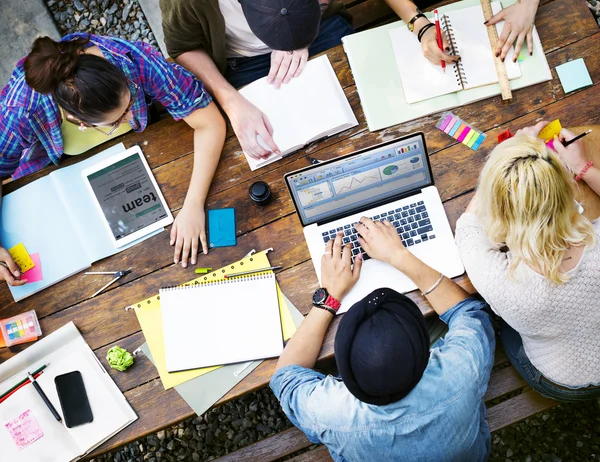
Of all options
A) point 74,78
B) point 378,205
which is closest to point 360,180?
point 378,205

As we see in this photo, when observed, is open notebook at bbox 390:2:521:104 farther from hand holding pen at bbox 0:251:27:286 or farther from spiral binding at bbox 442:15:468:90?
hand holding pen at bbox 0:251:27:286

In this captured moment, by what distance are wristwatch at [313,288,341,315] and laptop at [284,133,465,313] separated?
0.04 m

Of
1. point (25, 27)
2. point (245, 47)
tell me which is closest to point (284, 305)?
point (245, 47)

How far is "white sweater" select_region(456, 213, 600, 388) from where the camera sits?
56.9 inches

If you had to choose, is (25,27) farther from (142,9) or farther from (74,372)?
(74,372)

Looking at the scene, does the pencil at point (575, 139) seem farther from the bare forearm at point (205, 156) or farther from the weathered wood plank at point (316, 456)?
the weathered wood plank at point (316, 456)

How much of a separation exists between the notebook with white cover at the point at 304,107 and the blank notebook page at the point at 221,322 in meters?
0.44

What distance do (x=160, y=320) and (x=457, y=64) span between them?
1342 mm

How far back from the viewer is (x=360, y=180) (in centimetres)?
170

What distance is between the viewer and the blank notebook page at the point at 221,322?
170 cm

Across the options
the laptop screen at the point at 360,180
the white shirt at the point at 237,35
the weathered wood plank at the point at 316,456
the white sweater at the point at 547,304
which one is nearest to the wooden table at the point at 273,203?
the laptop screen at the point at 360,180

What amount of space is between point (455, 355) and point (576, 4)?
1327mm

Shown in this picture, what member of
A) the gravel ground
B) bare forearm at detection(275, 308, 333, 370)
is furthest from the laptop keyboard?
the gravel ground

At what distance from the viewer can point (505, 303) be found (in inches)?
59.5
